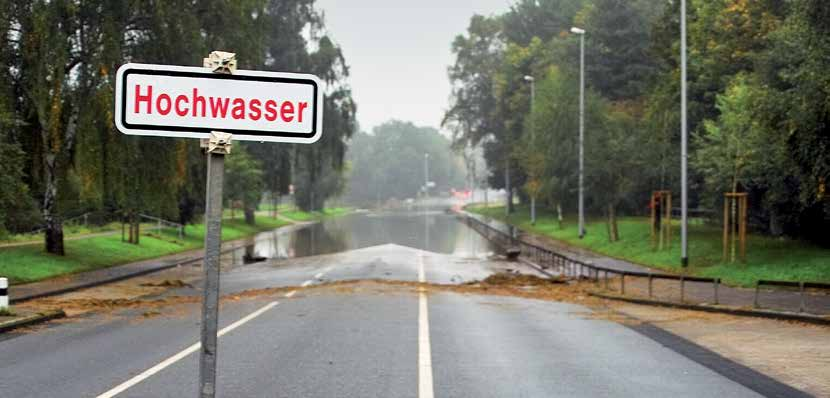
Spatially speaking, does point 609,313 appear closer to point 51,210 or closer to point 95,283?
point 95,283

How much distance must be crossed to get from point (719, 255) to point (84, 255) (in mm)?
21632

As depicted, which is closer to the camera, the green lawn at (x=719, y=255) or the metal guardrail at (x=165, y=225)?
the green lawn at (x=719, y=255)

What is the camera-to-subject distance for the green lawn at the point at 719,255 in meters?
21.9

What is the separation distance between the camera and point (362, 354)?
433 inches

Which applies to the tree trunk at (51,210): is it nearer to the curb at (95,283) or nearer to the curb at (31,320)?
the curb at (95,283)

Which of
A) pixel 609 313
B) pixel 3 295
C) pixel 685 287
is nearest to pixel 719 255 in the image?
pixel 685 287

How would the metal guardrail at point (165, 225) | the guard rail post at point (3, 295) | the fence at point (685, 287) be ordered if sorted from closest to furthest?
the guard rail post at point (3, 295)
the fence at point (685, 287)
the metal guardrail at point (165, 225)

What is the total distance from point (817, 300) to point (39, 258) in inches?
854

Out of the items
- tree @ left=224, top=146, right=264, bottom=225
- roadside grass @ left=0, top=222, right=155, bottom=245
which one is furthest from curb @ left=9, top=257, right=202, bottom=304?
tree @ left=224, top=146, right=264, bottom=225

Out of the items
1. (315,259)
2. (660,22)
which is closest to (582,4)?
(660,22)

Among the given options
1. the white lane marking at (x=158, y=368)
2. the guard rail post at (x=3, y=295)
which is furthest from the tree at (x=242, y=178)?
the white lane marking at (x=158, y=368)

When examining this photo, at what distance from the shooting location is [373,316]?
15367mm

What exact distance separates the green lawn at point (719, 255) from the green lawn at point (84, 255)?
19112 mm

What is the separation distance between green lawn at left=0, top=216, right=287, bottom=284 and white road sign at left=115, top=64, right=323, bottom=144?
66.6 feet
